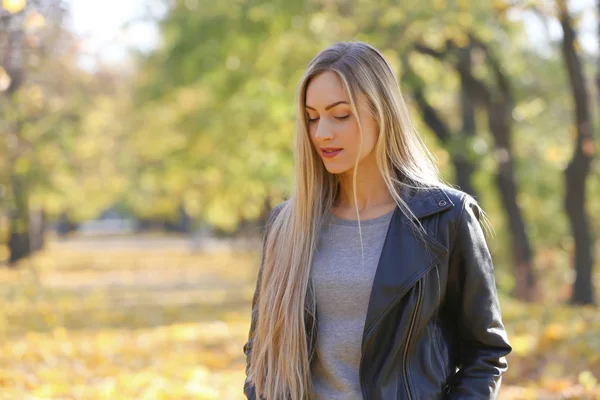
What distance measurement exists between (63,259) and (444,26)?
26.1 meters

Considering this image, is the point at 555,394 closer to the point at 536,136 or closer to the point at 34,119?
the point at 34,119

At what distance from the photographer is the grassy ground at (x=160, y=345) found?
6953mm

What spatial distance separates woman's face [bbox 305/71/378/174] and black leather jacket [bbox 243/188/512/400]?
0.87ft

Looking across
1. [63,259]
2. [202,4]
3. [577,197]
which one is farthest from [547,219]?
[63,259]

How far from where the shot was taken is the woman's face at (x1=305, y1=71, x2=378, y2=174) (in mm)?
2697

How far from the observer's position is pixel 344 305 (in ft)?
8.66

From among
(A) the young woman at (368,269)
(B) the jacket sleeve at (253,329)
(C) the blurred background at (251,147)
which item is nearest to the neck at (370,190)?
(A) the young woman at (368,269)

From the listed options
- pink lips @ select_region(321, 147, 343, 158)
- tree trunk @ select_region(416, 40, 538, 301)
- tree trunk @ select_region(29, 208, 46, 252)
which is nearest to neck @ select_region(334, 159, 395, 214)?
pink lips @ select_region(321, 147, 343, 158)

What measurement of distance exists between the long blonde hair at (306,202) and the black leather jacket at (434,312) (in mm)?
93

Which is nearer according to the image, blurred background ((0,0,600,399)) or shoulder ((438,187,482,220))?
shoulder ((438,187,482,220))

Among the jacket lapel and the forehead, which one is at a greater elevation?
the forehead

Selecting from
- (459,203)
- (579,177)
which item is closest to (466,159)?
(579,177)

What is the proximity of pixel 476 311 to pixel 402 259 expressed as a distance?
266 millimetres

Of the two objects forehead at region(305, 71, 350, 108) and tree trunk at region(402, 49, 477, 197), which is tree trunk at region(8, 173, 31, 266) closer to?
tree trunk at region(402, 49, 477, 197)
